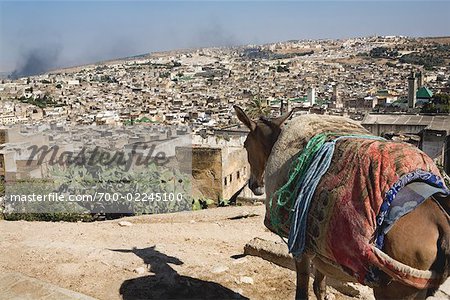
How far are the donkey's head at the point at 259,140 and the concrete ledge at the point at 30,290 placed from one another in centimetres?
142

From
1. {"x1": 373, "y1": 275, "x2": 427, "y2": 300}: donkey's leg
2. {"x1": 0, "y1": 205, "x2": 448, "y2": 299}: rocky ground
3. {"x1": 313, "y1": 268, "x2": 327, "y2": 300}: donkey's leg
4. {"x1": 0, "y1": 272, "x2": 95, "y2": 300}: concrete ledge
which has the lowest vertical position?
{"x1": 0, "y1": 205, "x2": 448, "y2": 299}: rocky ground

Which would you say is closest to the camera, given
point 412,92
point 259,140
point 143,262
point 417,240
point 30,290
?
point 417,240

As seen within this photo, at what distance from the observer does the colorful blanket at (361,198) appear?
2.40m

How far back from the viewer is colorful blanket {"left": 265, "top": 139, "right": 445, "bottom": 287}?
7.88ft

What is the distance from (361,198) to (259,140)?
1.25 metres

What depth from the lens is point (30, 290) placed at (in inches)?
131

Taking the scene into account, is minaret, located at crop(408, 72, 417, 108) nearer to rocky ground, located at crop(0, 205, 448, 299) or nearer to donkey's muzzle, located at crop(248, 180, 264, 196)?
rocky ground, located at crop(0, 205, 448, 299)

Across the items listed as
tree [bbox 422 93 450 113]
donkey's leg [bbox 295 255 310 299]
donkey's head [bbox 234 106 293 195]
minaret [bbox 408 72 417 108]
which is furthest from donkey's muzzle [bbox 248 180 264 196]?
minaret [bbox 408 72 417 108]

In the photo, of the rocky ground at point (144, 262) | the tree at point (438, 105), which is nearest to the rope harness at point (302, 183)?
the rocky ground at point (144, 262)

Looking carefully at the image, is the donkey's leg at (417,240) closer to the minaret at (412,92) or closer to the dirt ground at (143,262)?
the dirt ground at (143,262)

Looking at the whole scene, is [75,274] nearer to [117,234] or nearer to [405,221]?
[117,234]

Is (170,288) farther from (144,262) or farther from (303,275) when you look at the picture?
(303,275)

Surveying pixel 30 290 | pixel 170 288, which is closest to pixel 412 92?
pixel 170 288

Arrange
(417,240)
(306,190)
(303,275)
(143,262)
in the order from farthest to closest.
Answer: (143,262) < (303,275) < (306,190) < (417,240)
